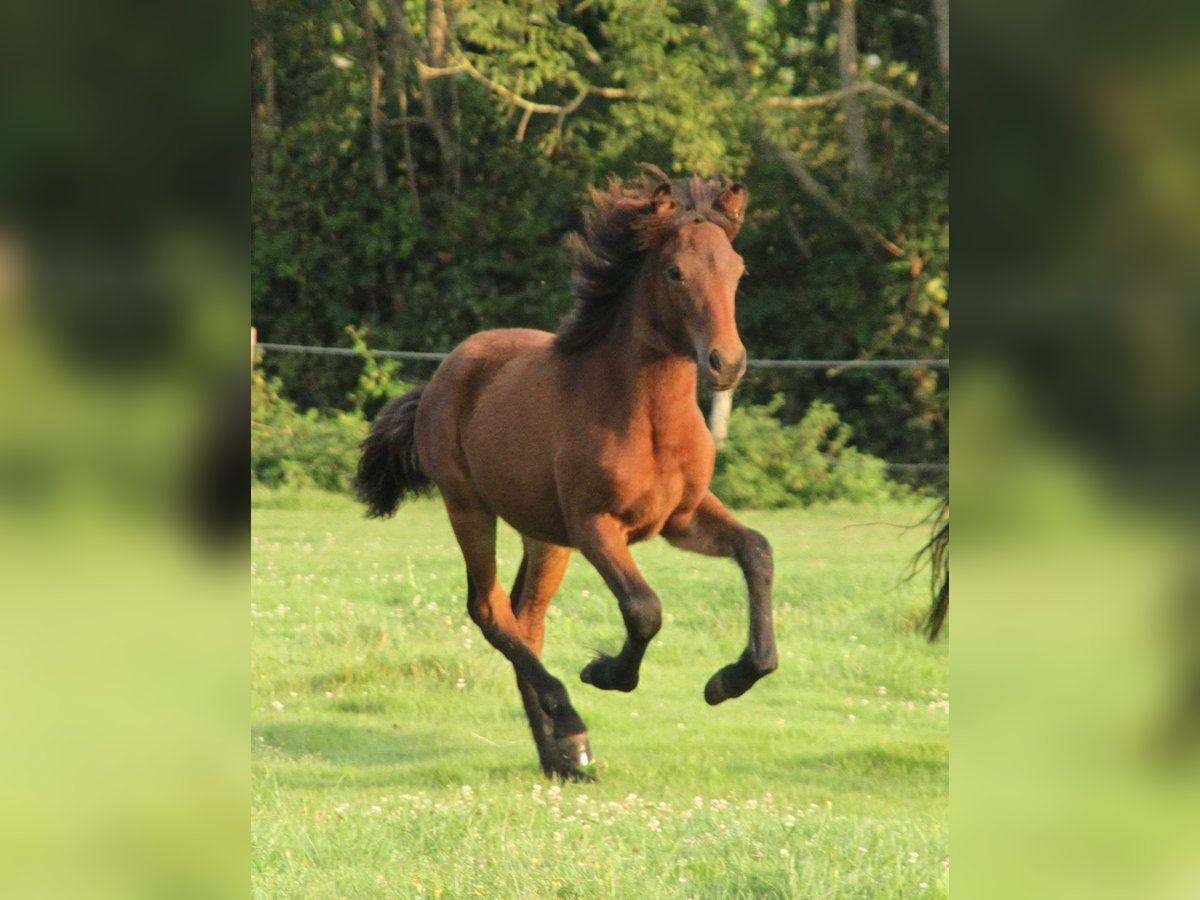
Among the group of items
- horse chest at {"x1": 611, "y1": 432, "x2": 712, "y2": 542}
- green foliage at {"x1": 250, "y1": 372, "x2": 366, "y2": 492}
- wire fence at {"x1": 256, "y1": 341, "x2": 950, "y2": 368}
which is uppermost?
horse chest at {"x1": 611, "y1": 432, "x2": 712, "y2": 542}

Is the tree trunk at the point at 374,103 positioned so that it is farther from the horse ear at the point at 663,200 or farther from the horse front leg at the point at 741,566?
the horse front leg at the point at 741,566

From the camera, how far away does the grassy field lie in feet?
10.8

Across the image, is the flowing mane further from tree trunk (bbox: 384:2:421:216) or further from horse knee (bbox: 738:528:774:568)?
tree trunk (bbox: 384:2:421:216)

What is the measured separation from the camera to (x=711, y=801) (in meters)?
4.30

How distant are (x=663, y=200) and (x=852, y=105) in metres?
8.76

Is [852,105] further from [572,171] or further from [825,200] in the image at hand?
[572,171]

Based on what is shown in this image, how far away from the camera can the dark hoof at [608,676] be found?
380 centimetres

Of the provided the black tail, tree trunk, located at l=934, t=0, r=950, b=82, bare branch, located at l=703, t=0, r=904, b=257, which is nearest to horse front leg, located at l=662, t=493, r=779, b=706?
the black tail

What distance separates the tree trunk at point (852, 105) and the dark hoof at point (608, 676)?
8.58m

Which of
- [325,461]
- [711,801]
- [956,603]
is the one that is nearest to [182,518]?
[956,603]

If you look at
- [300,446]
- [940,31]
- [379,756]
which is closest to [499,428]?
[379,756]

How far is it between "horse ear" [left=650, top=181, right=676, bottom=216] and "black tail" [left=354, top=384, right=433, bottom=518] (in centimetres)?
138

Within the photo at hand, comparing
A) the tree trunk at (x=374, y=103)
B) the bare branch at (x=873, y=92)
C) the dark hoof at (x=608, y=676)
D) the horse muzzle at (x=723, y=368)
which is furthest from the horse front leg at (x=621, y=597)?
the tree trunk at (x=374, y=103)

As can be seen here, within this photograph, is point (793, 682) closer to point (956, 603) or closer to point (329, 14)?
point (956, 603)
